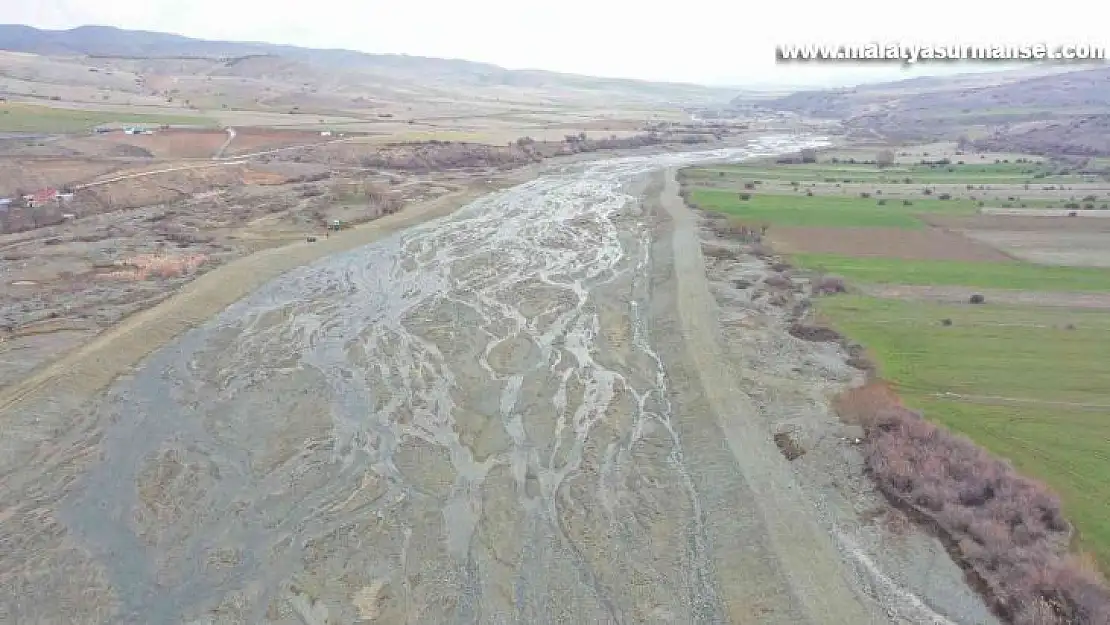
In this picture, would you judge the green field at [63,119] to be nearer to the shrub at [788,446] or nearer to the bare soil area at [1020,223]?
the shrub at [788,446]

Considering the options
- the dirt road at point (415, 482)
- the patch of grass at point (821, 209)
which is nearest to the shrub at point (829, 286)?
the dirt road at point (415, 482)

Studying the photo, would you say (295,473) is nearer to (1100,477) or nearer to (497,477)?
(497,477)

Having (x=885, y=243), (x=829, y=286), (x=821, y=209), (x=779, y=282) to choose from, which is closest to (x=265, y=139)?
(x=821, y=209)

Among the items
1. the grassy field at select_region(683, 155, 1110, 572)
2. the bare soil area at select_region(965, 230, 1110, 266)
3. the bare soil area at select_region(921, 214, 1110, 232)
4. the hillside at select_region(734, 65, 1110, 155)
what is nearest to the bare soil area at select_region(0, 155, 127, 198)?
the grassy field at select_region(683, 155, 1110, 572)

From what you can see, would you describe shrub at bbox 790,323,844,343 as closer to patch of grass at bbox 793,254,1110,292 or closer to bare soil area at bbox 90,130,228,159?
patch of grass at bbox 793,254,1110,292

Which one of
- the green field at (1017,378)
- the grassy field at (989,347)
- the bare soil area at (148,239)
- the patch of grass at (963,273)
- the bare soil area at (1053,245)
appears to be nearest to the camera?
the green field at (1017,378)
